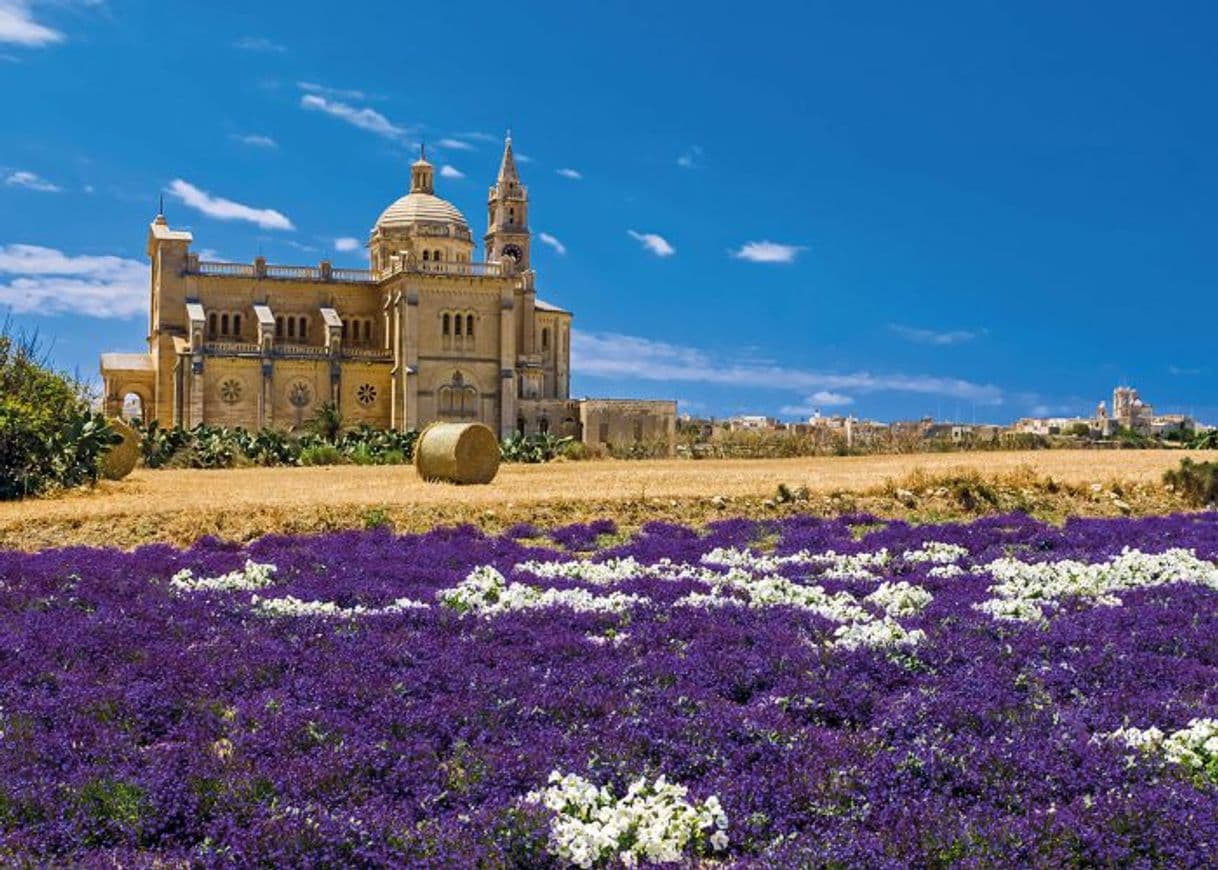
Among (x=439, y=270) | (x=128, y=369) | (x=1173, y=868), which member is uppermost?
(x=439, y=270)

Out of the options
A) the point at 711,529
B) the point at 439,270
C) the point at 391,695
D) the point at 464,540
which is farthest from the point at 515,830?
the point at 439,270

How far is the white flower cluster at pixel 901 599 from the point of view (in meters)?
11.8

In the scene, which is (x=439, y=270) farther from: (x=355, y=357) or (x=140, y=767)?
(x=140, y=767)

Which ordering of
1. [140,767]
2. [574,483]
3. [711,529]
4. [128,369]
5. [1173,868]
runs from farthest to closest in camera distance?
[128,369], [574,483], [711,529], [140,767], [1173,868]

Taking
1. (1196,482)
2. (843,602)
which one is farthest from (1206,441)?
(843,602)

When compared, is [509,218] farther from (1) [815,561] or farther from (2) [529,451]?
(1) [815,561]

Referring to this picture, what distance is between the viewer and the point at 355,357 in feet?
264

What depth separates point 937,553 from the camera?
640 inches

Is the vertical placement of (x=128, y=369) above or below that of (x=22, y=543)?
above

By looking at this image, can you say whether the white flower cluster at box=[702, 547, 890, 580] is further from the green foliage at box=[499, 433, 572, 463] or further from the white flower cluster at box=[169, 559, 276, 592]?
the green foliage at box=[499, 433, 572, 463]

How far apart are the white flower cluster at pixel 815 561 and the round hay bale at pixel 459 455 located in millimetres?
14573

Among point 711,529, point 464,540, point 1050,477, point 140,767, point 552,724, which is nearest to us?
point 140,767

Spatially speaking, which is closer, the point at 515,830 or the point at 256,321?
the point at 515,830

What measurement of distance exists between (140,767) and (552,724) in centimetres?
239
